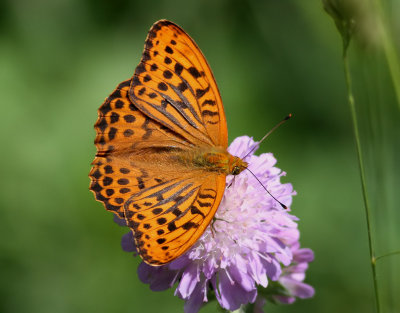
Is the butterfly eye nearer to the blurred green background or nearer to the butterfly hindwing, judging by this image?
the butterfly hindwing

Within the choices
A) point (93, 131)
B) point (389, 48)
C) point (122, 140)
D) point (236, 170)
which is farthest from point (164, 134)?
point (93, 131)

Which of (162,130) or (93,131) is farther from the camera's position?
(93,131)

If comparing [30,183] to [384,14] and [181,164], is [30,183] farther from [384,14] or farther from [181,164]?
[384,14]

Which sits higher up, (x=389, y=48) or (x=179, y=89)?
(x=389, y=48)

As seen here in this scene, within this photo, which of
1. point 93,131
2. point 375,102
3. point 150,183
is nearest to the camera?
point 150,183

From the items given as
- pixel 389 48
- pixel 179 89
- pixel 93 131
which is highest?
pixel 389 48

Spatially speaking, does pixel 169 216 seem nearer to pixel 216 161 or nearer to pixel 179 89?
pixel 216 161

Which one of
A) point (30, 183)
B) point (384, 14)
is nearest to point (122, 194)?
point (384, 14)

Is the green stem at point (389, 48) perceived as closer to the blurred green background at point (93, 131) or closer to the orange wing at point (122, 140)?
the orange wing at point (122, 140)
